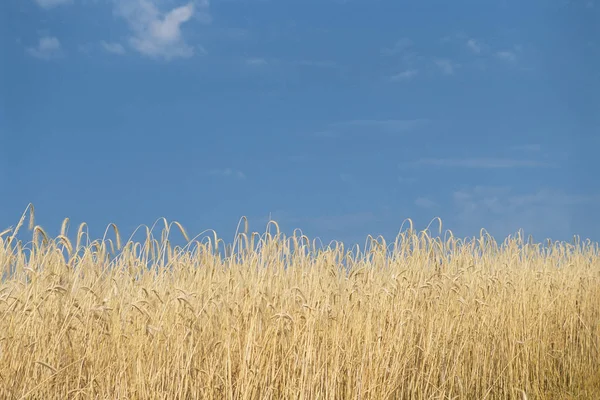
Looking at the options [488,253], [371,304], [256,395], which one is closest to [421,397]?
[371,304]

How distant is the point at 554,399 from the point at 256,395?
9.54ft

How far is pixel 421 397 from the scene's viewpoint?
381 centimetres

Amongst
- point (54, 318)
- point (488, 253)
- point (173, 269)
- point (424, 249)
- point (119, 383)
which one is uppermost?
point (488, 253)

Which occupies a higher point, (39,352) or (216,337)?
(216,337)

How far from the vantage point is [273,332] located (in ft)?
11.5

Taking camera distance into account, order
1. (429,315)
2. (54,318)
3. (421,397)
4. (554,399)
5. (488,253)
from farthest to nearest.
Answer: (488,253) → (554,399) → (429,315) → (421,397) → (54,318)

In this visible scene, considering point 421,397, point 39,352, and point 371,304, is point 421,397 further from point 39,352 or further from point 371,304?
point 39,352

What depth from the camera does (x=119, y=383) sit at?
125 inches

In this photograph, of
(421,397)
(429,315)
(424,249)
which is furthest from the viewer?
(424,249)

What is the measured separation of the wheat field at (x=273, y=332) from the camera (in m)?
3.18

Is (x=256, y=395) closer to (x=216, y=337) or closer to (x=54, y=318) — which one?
(x=216, y=337)

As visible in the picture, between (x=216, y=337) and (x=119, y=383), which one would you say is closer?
(x=119, y=383)

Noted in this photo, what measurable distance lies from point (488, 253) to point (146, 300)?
172 inches

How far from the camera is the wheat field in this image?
10.4ft
